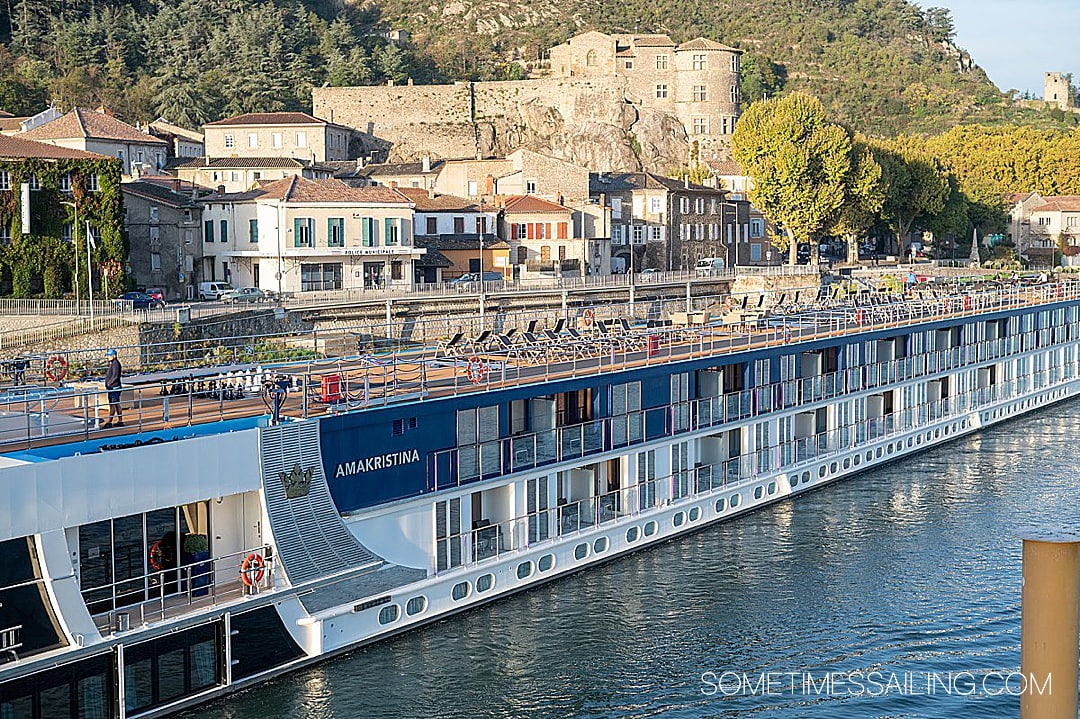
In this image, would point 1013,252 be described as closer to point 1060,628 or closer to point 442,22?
point 442,22

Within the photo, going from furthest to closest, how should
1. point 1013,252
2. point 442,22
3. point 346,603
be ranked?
point 442,22
point 1013,252
point 346,603

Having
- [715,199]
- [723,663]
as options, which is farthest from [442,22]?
[723,663]

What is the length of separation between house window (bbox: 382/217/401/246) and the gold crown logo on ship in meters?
41.3

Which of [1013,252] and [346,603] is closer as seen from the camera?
[346,603]

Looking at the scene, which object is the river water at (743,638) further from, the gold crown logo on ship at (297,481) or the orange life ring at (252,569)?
the gold crown logo on ship at (297,481)

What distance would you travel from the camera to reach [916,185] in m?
86.7

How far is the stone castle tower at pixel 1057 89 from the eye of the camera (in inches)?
7028

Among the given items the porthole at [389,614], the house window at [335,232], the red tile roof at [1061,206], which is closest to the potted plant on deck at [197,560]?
the porthole at [389,614]

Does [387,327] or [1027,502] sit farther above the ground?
[387,327]

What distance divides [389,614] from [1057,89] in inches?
6975

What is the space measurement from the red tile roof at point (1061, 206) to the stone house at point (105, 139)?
211 feet

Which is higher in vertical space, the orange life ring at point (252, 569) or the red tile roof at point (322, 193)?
the red tile roof at point (322, 193)

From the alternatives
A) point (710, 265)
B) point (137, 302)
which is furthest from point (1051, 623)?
point (710, 265)

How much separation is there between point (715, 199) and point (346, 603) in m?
69.3
